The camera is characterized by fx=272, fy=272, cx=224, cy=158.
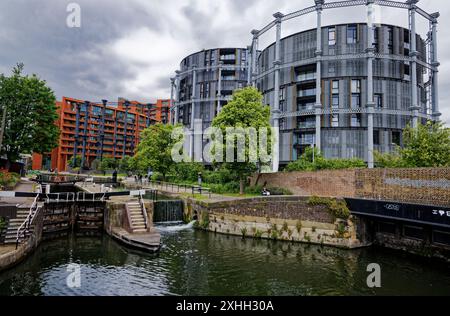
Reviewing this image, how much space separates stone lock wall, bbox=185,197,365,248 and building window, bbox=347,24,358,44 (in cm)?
3742

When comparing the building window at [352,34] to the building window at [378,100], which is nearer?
the building window at [378,100]

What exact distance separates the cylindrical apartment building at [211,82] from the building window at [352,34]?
1172 inches

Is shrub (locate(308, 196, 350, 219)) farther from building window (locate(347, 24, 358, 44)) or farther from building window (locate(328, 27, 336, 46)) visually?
building window (locate(347, 24, 358, 44))

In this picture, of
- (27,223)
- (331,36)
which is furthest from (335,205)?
(331,36)

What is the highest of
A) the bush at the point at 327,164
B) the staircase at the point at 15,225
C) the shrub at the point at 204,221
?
the bush at the point at 327,164

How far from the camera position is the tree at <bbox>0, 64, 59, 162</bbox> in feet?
101

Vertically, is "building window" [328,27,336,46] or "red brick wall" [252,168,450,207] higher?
"building window" [328,27,336,46]

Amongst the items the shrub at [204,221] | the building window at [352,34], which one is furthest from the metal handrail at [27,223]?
the building window at [352,34]

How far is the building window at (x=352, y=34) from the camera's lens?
149 feet

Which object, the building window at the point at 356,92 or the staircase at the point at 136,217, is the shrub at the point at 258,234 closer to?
the staircase at the point at 136,217

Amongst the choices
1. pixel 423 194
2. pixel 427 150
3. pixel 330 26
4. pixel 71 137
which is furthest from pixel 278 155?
pixel 71 137

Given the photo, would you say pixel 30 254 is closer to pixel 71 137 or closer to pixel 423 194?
pixel 423 194

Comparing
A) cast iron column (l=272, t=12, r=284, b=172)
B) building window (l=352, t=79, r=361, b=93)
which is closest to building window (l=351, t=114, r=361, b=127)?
building window (l=352, t=79, r=361, b=93)

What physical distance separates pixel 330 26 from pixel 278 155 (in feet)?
78.1
